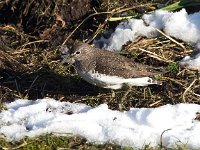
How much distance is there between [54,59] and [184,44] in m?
1.55

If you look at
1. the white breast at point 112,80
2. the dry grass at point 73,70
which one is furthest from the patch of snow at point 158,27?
the white breast at point 112,80

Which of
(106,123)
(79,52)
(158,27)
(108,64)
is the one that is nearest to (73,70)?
(79,52)

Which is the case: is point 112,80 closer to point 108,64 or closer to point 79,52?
point 108,64

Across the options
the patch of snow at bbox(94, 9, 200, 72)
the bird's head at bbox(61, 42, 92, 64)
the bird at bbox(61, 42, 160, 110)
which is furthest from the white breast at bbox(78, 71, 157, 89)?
the patch of snow at bbox(94, 9, 200, 72)

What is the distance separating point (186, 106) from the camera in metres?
5.15

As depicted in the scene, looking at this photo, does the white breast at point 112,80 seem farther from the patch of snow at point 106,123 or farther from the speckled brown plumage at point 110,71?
the patch of snow at point 106,123

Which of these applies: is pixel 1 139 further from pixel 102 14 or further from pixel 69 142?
pixel 102 14

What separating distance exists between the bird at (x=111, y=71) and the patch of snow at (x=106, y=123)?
0.34 meters

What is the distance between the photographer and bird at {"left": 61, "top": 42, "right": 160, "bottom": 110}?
5.40m

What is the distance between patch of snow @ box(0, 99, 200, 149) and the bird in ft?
1.10

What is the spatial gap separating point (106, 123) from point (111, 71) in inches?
28.7

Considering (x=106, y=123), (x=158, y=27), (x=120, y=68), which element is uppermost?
(x=158, y=27)

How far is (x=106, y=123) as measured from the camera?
15.9 feet

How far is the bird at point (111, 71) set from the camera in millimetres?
5398
